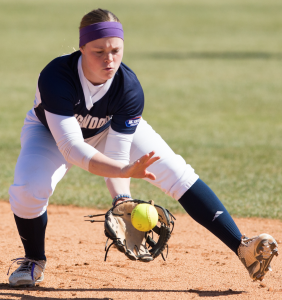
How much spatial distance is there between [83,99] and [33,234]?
36.3 inches

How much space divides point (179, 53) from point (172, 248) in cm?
1792

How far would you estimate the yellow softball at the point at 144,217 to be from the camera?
3033mm

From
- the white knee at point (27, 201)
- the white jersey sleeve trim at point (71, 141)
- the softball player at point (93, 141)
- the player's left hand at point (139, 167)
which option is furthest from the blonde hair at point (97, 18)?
the white knee at point (27, 201)

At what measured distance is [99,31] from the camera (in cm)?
286

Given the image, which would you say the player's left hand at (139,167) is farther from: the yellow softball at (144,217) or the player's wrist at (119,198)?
the player's wrist at (119,198)

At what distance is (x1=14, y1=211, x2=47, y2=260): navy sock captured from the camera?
307 cm

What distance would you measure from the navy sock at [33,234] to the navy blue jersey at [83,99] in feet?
2.18

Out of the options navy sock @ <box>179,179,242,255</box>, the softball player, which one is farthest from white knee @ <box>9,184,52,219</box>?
navy sock @ <box>179,179,242,255</box>

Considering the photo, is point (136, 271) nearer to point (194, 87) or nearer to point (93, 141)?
point (93, 141)

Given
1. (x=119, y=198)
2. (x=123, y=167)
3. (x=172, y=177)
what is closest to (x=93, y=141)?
(x=119, y=198)

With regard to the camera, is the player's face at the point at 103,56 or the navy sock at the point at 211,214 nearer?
the player's face at the point at 103,56

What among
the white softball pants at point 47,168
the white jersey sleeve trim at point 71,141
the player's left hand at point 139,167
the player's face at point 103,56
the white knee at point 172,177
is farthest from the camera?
the white knee at point 172,177

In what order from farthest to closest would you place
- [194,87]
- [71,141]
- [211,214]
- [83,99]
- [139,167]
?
[194,87]
[211,214]
[83,99]
[71,141]
[139,167]

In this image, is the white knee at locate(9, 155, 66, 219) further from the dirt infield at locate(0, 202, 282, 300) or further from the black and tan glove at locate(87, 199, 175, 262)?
the dirt infield at locate(0, 202, 282, 300)
